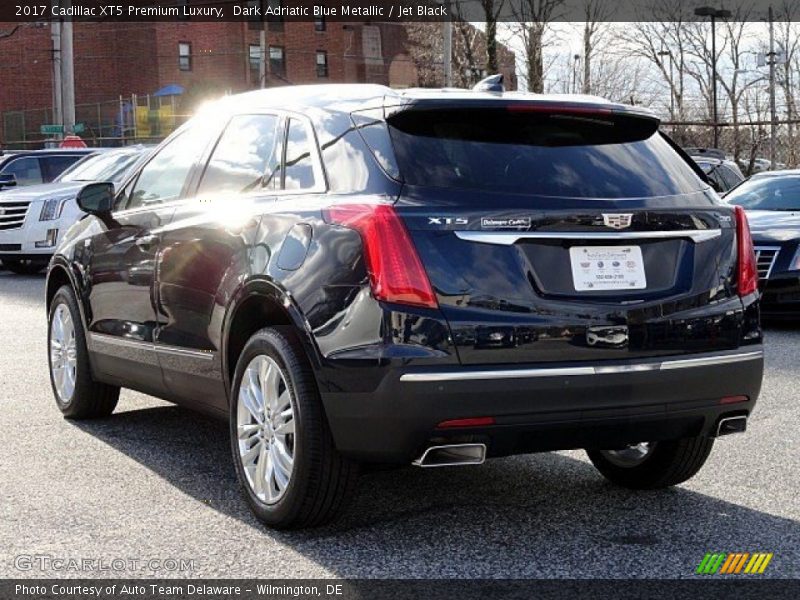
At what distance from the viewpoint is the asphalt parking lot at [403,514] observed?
4.58 m

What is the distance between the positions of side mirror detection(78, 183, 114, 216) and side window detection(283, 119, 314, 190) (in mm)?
1724

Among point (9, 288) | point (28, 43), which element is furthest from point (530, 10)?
point (28, 43)

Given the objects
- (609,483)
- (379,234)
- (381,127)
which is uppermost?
(381,127)

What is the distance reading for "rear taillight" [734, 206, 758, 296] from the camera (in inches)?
197

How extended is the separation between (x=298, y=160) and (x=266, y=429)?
1089mm

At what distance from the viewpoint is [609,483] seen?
232 inches

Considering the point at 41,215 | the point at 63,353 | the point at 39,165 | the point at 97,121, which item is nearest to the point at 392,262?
the point at 63,353

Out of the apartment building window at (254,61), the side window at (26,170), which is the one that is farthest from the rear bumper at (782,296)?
the apartment building window at (254,61)

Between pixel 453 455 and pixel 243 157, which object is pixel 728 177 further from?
pixel 453 455

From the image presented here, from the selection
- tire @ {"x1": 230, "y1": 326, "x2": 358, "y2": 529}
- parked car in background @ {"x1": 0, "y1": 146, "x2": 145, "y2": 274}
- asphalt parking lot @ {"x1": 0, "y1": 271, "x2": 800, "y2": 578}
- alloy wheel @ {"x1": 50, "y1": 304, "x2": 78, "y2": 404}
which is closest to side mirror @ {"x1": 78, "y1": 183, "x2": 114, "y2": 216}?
alloy wheel @ {"x1": 50, "y1": 304, "x2": 78, "y2": 404}

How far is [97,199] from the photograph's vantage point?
22.1ft

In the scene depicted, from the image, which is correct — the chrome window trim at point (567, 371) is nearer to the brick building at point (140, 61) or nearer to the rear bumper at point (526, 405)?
the rear bumper at point (526, 405)

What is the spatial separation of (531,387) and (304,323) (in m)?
0.86

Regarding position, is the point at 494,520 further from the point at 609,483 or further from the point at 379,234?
the point at 379,234
